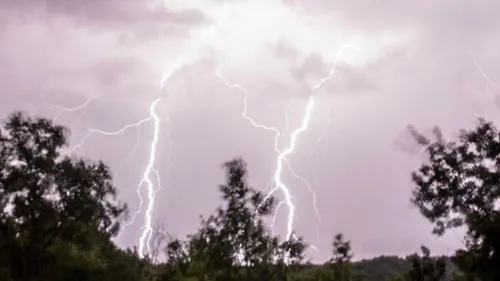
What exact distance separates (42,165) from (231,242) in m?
14.3

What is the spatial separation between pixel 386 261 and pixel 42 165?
122181 millimetres

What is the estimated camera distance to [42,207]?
98.9 feet

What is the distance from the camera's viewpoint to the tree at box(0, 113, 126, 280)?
29828mm

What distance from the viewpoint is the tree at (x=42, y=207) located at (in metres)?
29.8

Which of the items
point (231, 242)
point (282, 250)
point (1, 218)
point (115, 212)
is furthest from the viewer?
point (282, 250)

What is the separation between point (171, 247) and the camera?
159 feet

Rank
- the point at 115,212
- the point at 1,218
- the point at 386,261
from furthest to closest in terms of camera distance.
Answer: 1. the point at 386,261
2. the point at 115,212
3. the point at 1,218

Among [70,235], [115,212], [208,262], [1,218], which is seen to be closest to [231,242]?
[208,262]

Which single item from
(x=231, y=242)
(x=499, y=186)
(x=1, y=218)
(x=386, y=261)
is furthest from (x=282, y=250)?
(x=386, y=261)

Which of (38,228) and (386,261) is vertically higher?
(386,261)

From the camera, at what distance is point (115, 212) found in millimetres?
35875

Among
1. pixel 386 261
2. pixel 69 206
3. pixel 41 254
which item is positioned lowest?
pixel 41 254

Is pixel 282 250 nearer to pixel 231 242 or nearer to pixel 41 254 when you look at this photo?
pixel 231 242

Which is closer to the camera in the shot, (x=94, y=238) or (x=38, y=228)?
(x=38, y=228)
